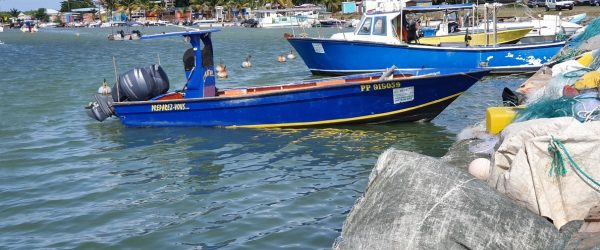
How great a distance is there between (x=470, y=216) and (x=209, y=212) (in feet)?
15.3

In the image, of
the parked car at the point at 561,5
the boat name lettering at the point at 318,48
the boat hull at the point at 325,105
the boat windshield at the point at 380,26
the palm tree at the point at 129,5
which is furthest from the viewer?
the palm tree at the point at 129,5

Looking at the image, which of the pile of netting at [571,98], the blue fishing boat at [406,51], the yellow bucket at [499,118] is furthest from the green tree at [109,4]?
the yellow bucket at [499,118]

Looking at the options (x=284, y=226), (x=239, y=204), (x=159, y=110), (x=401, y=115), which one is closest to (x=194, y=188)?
(x=239, y=204)

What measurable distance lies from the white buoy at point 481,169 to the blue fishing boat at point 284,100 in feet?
24.0

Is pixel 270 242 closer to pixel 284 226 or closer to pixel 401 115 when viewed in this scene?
pixel 284 226

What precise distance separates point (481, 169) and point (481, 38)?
20433 millimetres

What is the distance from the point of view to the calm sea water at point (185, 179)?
8.80 meters

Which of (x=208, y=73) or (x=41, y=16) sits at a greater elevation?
(x=41, y=16)

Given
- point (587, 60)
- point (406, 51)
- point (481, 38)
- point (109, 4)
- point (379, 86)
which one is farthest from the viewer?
point (109, 4)

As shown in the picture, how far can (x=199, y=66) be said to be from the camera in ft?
48.6

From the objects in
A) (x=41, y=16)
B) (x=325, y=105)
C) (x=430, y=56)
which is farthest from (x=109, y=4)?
(x=325, y=105)

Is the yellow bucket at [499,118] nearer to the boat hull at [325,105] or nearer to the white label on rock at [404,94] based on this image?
the boat hull at [325,105]

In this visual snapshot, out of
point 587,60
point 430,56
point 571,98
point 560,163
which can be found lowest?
point 430,56

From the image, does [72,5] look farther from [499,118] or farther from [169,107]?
[499,118]
